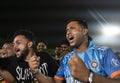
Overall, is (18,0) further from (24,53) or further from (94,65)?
(94,65)

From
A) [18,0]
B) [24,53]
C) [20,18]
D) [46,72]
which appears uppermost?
[18,0]

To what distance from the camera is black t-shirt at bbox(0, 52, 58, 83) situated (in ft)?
16.2

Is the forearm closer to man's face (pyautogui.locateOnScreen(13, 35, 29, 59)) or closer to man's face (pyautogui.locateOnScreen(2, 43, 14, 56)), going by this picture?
man's face (pyautogui.locateOnScreen(13, 35, 29, 59))

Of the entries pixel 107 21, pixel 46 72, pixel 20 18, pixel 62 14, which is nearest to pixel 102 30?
pixel 107 21

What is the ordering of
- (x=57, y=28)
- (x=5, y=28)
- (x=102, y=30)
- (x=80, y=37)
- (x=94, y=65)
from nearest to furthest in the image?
(x=94, y=65) → (x=80, y=37) → (x=5, y=28) → (x=57, y=28) → (x=102, y=30)

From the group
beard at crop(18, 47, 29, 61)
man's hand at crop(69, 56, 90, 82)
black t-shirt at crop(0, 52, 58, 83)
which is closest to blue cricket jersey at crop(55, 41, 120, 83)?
black t-shirt at crop(0, 52, 58, 83)

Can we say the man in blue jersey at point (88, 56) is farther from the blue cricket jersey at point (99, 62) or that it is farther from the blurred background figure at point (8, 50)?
the blurred background figure at point (8, 50)

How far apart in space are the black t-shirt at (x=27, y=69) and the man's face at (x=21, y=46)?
0.17 m

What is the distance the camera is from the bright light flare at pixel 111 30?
28.8 metres

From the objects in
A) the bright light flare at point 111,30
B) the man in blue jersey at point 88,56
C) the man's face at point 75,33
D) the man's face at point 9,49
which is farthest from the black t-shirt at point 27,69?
the bright light flare at point 111,30

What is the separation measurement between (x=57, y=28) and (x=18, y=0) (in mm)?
3852

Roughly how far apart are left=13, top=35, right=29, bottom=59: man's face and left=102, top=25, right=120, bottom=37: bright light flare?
77.9 feet

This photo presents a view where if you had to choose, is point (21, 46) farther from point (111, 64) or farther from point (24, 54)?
point (111, 64)

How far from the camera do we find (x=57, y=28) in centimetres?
2278
